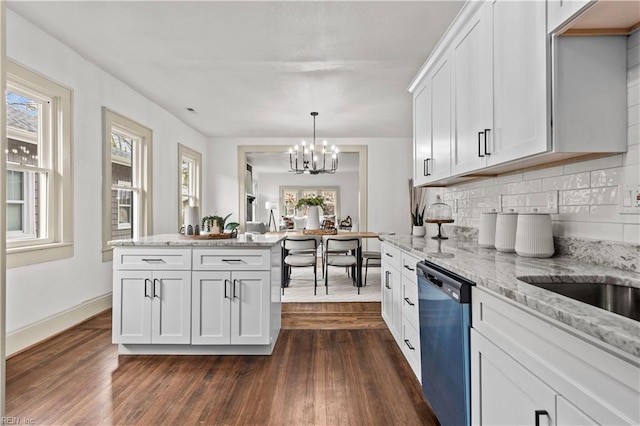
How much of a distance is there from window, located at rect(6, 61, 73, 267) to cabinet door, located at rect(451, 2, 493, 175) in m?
3.44

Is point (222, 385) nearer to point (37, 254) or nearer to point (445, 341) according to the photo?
point (445, 341)

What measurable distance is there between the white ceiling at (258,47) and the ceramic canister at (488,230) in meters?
1.66

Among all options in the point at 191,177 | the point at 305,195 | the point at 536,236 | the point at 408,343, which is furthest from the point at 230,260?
the point at 305,195

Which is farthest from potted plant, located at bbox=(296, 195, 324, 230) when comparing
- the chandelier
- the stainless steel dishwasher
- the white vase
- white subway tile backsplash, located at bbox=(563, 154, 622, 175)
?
white subway tile backsplash, located at bbox=(563, 154, 622, 175)

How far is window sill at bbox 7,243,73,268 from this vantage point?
2.65 meters

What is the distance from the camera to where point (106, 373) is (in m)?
2.32

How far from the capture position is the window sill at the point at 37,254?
8.70ft

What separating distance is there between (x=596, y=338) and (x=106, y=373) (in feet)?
9.09

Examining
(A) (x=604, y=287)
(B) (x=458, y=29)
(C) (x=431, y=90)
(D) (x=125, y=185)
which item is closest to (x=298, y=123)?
(D) (x=125, y=185)

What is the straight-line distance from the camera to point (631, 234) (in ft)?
4.44

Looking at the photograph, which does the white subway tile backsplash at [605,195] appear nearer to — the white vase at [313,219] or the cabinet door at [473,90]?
the cabinet door at [473,90]

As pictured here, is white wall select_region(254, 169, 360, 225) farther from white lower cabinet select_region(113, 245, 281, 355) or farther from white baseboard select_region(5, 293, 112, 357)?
white lower cabinet select_region(113, 245, 281, 355)

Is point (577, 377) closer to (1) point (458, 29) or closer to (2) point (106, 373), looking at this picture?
(1) point (458, 29)

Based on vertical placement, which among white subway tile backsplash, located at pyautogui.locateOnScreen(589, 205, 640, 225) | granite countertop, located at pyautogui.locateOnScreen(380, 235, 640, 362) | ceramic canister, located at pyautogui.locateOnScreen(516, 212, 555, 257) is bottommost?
granite countertop, located at pyautogui.locateOnScreen(380, 235, 640, 362)
